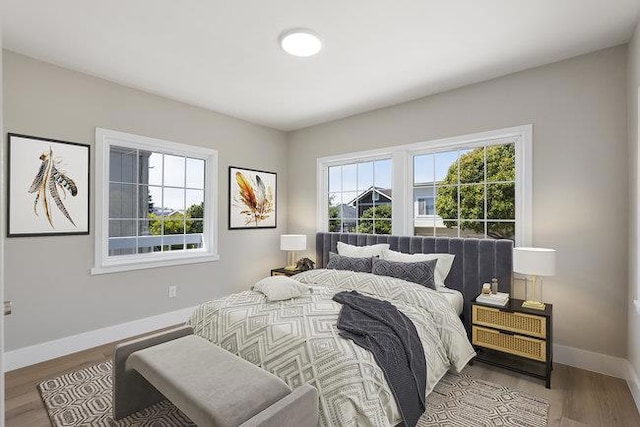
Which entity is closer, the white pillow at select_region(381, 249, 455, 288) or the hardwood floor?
the hardwood floor

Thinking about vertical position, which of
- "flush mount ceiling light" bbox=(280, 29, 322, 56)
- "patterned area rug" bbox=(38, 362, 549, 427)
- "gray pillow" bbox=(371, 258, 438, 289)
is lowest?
"patterned area rug" bbox=(38, 362, 549, 427)

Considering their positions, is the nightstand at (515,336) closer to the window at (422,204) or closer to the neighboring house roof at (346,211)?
the window at (422,204)

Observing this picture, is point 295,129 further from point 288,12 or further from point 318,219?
point 288,12

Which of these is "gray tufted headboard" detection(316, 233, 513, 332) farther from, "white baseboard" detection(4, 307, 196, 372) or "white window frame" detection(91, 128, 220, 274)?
"white baseboard" detection(4, 307, 196, 372)

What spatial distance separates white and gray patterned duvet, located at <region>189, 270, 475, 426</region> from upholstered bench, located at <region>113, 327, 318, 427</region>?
160mm

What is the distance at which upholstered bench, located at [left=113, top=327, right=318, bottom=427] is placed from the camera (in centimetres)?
159

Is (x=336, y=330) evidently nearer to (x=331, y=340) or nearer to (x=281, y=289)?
(x=331, y=340)

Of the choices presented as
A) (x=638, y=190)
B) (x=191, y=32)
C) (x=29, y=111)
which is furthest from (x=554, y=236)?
(x=29, y=111)

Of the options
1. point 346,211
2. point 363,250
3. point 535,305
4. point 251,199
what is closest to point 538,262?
point 535,305

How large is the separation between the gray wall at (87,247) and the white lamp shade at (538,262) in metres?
3.31

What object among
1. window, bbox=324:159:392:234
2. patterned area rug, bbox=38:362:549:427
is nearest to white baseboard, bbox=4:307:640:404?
patterned area rug, bbox=38:362:549:427

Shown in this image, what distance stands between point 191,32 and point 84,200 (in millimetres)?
1906

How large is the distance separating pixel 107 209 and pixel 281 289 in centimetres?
205

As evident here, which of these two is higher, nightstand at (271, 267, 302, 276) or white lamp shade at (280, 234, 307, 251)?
white lamp shade at (280, 234, 307, 251)
